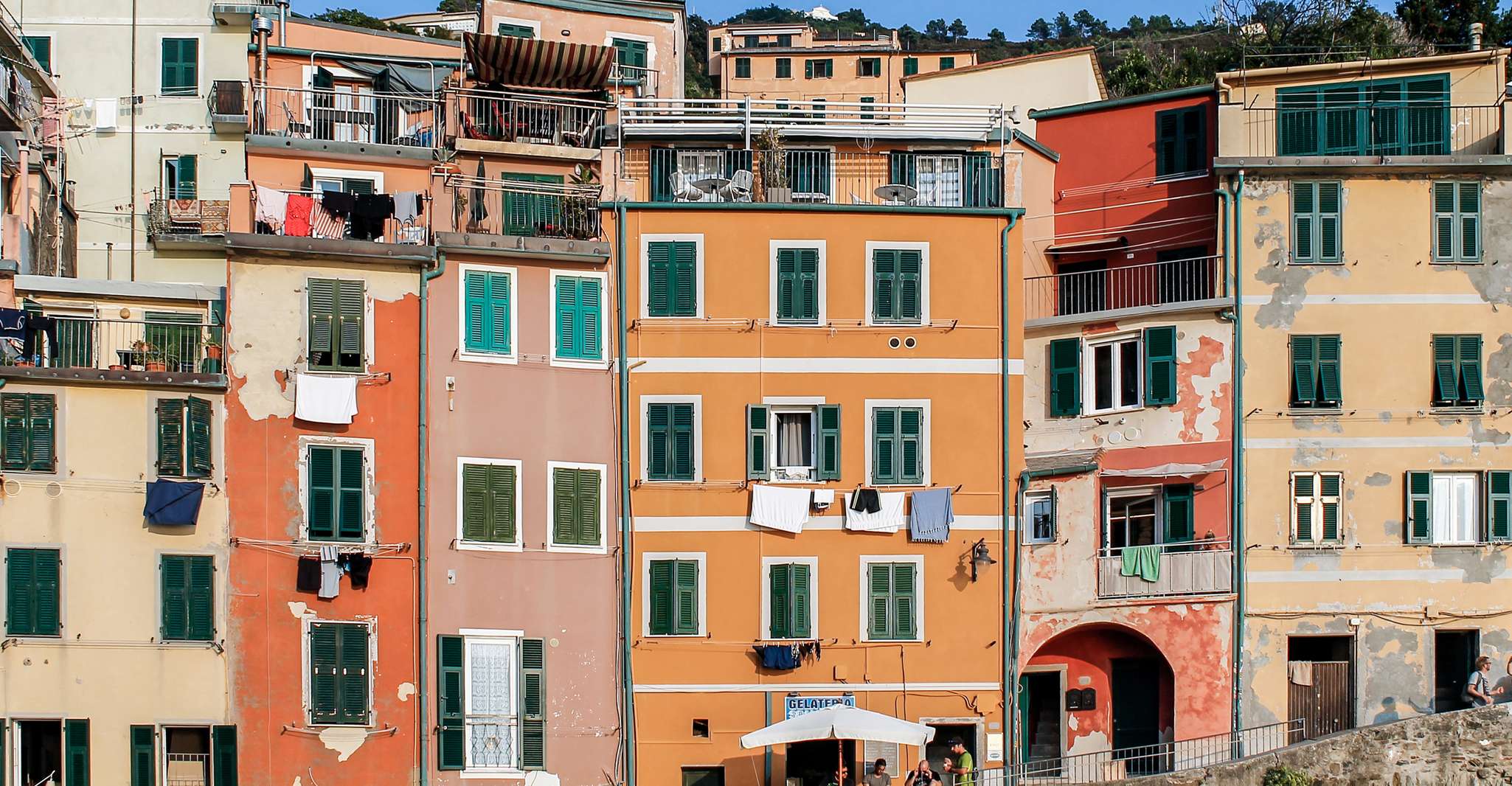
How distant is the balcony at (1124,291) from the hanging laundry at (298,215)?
15491 mm

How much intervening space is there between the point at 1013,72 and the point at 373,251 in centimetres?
2451

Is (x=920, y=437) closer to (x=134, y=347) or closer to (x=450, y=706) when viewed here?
(x=450, y=706)

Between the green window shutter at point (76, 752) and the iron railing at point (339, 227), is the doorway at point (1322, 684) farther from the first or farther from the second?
the green window shutter at point (76, 752)

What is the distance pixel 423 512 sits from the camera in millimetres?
41781

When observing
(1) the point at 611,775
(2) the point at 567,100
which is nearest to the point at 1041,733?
(1) the point at 611,775

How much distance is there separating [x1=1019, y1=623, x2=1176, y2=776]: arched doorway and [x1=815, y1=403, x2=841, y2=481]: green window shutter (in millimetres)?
6430

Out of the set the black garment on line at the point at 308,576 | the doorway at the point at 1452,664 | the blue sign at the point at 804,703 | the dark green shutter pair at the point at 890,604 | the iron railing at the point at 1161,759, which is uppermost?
the black garment on line at the point at 308,576

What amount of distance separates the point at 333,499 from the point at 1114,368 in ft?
54.8

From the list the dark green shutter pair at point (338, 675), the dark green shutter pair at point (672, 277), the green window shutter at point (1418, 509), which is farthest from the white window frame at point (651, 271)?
the green window shutter at point (1418, 509)

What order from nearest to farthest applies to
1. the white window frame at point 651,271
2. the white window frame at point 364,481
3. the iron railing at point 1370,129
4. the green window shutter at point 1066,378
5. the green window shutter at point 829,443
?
the white window frame at point 364,481 → the green window shutter at point 829,443 → the white window frame at point 651,271 → the green window shutter at point 1066,378 → the iron railing at point 1370,129

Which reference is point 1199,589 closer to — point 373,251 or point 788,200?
point 788,200

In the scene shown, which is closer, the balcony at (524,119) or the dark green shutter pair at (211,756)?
the dark green shutter pair at (211,756)

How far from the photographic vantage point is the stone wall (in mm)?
41781

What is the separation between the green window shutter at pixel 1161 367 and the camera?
45094mm
